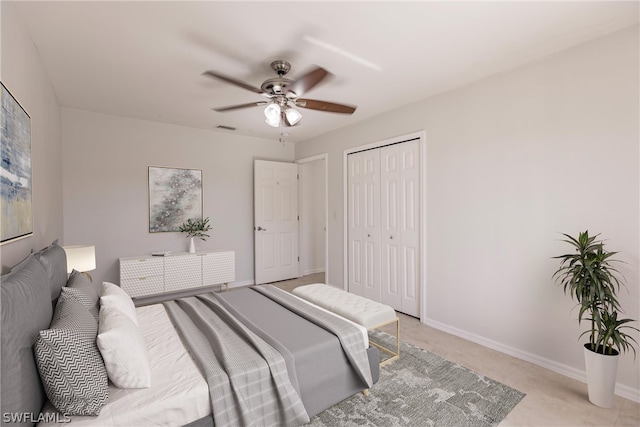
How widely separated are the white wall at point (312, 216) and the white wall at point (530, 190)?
275cm

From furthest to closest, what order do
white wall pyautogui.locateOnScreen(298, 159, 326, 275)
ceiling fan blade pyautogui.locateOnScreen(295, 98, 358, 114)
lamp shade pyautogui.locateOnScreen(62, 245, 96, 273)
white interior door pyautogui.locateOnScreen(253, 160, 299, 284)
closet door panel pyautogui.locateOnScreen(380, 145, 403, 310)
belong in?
white wall pyautogui.locateOnScreen(298, 159, 326, 275)
white interior door pyautogui.locateOnScreen(253, 160, 299, 284)
closet door panel pyautogui.locateOnScreen(380, 145, 403, 310)
lamp shade pyautogui.locateOnScreen(62, 245, 96, 273)
ceiling fan blade pyautogui.locateOnScreen(295, 98, 358, 114)

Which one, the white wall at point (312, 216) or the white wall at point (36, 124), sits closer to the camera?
the white wall at point (36, 124)

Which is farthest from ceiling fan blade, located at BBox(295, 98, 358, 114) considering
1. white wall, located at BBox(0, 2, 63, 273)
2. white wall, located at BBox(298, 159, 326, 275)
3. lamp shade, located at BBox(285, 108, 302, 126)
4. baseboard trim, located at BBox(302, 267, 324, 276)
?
baseboard trim, located at BBox(302, 267, 324, 276)

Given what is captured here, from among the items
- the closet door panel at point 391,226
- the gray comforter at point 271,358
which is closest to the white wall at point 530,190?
the closet door panel at point 391,226

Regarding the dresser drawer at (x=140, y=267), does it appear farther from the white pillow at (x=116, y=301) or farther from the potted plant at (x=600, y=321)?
the potted plant at (x=600, y=321)

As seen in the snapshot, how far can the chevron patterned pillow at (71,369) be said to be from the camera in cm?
113

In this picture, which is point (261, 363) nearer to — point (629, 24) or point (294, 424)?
point (294, 424)

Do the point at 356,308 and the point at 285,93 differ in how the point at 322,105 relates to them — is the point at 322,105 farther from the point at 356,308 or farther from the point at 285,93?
the point at 356,308

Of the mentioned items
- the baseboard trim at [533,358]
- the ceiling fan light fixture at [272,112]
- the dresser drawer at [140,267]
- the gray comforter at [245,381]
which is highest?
the ceiling fan light fixture at [272,112]

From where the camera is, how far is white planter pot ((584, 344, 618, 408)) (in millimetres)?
1916

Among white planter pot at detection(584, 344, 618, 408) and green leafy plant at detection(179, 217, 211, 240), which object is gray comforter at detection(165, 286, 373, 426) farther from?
green leafy plant at detection(179, 217, 211, 240)

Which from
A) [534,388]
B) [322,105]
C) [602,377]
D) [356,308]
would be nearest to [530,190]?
[602,377]

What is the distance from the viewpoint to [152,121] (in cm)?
416

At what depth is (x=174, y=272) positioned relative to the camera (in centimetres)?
406
